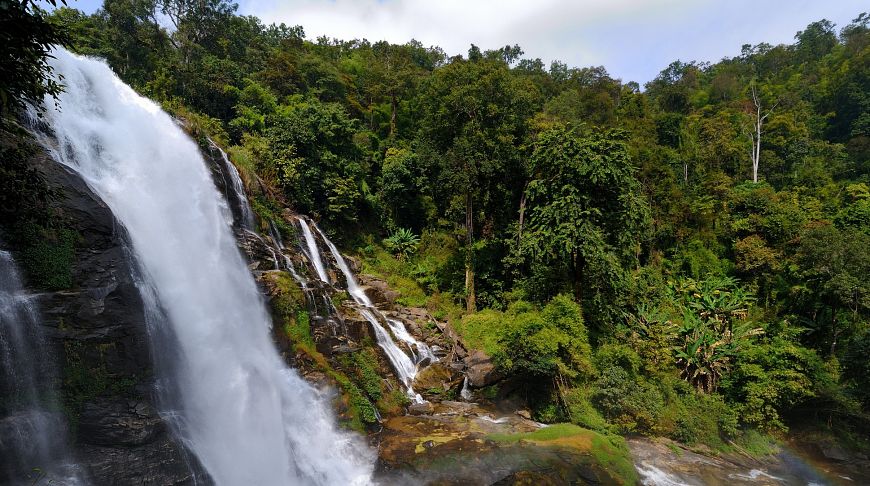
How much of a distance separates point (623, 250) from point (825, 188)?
21.8m

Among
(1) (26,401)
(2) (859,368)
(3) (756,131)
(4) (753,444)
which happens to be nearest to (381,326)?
(1) (26,401)

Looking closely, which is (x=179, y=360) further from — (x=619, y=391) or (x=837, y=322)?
(x=837, y=322)

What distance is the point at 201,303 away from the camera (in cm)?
1264

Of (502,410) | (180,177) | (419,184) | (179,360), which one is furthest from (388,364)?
(419,184)

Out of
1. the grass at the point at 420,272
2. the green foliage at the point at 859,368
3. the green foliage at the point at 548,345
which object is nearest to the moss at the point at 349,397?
the green foliage at the point at 548,345

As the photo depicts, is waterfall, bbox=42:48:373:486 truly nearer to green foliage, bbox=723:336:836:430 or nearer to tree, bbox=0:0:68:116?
tree, bbox=0:0:68:116

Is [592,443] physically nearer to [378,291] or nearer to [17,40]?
[378,291]

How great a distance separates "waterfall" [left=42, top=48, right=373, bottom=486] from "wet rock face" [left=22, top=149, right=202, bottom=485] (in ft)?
2.07

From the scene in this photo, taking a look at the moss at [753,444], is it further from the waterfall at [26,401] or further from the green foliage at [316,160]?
the green foliage at [316,160]

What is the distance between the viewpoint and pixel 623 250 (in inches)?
705

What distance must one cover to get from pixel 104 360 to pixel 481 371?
37.7ft

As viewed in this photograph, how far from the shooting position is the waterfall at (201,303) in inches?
427

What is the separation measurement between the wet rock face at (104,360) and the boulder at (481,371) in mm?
9666

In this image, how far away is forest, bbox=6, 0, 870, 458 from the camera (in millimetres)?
15500
